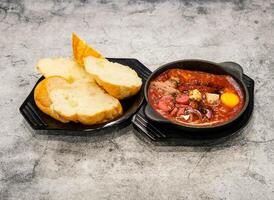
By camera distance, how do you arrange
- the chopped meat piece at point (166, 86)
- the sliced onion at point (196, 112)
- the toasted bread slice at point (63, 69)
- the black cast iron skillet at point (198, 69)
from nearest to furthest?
1. the black cast iron skillet at point (198, 69)
2. the sliced onion at point (196, 112)
3. the chopped meat piece at point (166, 86)
4. the toasted bread slice at point (63, 69)

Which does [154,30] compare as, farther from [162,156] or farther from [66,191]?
[66,191]

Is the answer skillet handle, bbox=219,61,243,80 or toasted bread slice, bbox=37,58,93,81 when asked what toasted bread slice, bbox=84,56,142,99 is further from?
skillet handle, bbox=219,61,243,80

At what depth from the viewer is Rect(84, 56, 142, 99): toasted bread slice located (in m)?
2.06

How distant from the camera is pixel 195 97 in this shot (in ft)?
6.81

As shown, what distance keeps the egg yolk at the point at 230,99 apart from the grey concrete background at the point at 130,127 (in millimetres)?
202

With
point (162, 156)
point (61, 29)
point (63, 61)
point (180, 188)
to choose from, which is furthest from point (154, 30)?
point (180, 188)

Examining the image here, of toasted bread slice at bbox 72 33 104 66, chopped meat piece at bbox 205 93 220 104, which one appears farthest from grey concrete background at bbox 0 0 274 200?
toasted bread slice at bbox 72 33 104 66

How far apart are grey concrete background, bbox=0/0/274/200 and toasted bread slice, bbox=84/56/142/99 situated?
225mm

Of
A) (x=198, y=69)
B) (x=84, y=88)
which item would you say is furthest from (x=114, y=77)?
(x=198, y=69)

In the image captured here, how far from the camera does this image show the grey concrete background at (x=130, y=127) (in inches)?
74.7

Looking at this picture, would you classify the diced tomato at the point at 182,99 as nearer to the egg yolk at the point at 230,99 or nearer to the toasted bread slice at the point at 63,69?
the egg yolk at the point at 230,99

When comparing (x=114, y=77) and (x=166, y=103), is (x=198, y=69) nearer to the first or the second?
(x=166, y=103)

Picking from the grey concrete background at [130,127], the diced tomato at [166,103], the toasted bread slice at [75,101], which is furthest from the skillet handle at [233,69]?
the toasted bread slice at [75,101]

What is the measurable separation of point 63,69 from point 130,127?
51cm
